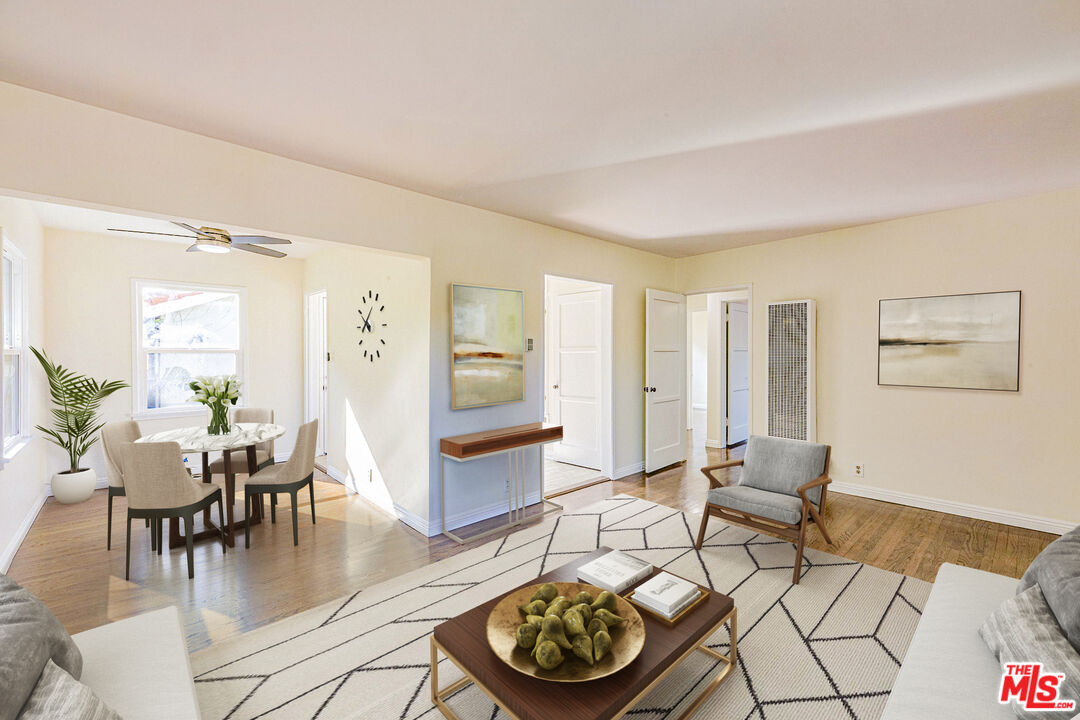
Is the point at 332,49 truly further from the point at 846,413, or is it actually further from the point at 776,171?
the point at 846,413

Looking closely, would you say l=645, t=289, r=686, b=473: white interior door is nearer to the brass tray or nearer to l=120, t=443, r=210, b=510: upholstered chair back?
the brass tray

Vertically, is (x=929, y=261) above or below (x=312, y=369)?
above

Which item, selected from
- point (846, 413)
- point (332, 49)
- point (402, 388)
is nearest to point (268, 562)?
point (402, 388)

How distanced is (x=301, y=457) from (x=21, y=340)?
8.90 feet

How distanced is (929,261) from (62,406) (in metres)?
8.04

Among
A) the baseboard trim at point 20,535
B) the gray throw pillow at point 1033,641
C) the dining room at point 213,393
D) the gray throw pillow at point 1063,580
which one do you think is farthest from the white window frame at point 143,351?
the gray throw pillow at point 1063,580

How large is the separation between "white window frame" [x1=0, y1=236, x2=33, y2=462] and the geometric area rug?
3.20m

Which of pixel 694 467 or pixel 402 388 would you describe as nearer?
pixel 402 388

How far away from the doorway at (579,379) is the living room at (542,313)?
18 centimetres

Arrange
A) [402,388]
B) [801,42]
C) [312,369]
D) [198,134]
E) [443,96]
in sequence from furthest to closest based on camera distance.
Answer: [312,369]
[402,388]
[198,134]
[443,96]
[801,42]

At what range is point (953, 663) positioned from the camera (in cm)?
149

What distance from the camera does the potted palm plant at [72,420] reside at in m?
4.23

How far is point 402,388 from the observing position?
12.7ft

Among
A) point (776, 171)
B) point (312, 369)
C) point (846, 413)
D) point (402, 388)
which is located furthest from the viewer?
point (312, 369)
